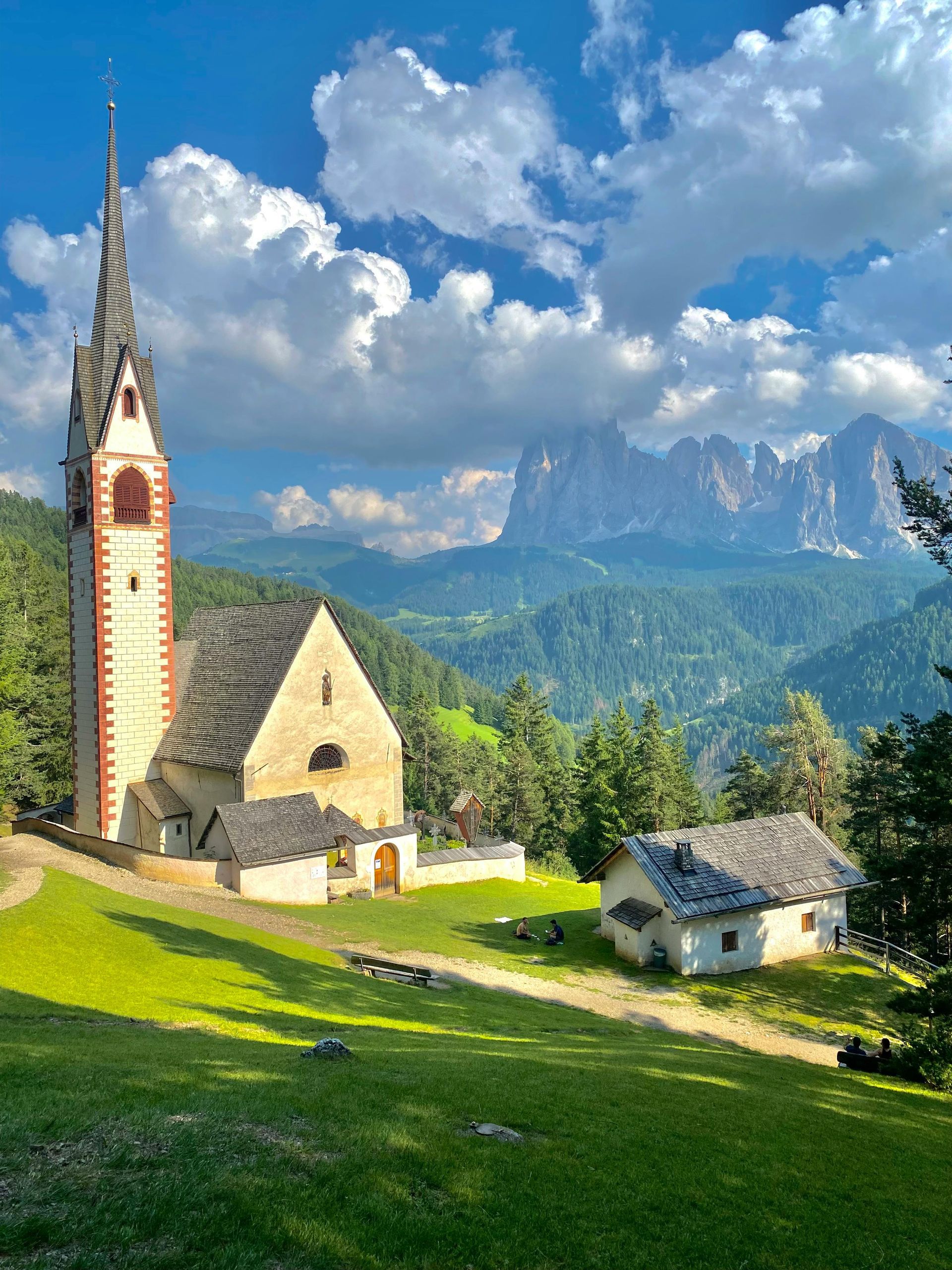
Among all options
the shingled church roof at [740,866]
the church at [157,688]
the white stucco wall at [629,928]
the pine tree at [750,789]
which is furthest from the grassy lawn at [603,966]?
the pine tree at [750,789]

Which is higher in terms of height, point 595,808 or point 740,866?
point 740,866

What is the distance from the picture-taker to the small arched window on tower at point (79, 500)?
39.4m

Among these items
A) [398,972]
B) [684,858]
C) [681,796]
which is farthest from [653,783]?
[398,972]

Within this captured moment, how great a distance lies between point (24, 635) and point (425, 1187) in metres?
51.4

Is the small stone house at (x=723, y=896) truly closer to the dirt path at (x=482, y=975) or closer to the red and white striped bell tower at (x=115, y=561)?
the dirt path at (x=482, y=975)

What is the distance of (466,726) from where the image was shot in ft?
571

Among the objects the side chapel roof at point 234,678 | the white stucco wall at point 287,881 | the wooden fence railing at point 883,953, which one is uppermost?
the side chapel roof at point 234,678

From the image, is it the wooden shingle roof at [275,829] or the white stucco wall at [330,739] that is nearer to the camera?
the wooden shingle roof at [275,829]

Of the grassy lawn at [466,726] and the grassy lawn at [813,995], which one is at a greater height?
the grassy lawn at [466,726]

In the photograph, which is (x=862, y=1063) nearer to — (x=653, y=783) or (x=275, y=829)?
(x=275, y=829)

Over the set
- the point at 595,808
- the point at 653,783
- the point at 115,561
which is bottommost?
the point at 595,808

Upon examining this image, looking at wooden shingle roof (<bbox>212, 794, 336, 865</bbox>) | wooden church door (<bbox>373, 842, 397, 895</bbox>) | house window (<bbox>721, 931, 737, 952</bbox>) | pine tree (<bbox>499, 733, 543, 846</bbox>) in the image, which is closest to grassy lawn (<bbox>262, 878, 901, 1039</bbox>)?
house window (<bbox>721, 931, 737, 952</bbox>)

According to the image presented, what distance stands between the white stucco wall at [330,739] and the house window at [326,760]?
8.5 inches

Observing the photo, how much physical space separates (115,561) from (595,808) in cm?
4272
